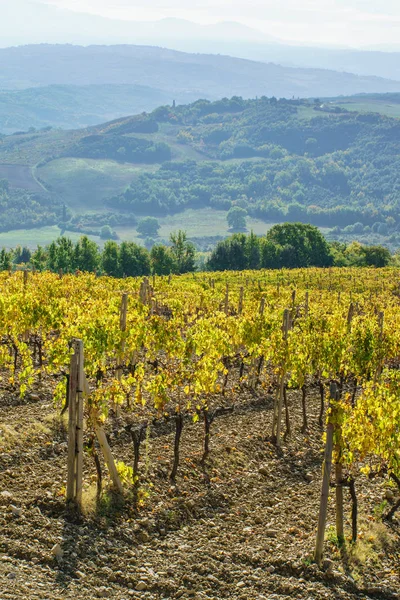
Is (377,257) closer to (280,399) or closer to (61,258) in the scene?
(61,258)

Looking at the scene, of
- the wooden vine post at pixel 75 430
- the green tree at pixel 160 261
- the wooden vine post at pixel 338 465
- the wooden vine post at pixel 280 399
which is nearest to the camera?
the wooden vine post at pixel 338 465

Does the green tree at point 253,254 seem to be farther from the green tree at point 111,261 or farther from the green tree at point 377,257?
the green tree at point 111,261

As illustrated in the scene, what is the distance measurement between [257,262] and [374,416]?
266 ft

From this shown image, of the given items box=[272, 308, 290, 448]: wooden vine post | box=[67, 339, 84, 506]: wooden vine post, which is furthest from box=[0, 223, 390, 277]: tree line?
box=[67, 339, 84, 506]: wooden vine post

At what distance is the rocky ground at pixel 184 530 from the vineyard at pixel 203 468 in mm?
32

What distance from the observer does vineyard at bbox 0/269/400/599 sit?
413 inches

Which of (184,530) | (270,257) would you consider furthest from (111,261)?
(184,530)

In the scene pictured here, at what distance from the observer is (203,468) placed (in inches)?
549

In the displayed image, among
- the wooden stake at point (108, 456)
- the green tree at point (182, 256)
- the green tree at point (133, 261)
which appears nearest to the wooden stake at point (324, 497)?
the wooden stake at point (108, 456)

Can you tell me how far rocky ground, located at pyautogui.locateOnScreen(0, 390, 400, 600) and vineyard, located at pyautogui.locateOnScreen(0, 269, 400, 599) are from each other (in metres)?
0.03

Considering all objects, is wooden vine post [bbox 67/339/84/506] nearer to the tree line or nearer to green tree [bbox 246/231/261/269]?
the tree line

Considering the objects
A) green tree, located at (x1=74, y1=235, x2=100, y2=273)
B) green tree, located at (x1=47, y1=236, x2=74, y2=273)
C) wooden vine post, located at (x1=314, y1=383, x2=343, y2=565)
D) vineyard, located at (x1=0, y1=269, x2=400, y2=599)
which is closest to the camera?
vineyard, located at (x1=0, y1=269, x2=400, y2=599)

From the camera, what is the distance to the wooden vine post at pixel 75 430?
454 inches

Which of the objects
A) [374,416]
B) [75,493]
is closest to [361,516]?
[374,416]
